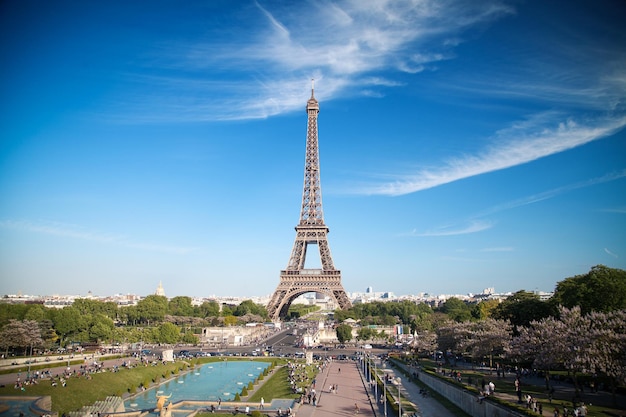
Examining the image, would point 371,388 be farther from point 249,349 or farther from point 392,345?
point 392,345

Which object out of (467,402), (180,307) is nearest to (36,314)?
(467,402)

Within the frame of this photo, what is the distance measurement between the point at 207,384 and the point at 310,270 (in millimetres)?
49615

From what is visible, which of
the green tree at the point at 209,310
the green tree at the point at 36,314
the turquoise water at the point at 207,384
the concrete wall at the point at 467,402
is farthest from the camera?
→ the green tree at the point at 209,310

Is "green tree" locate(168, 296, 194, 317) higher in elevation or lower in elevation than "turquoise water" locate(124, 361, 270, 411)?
higher

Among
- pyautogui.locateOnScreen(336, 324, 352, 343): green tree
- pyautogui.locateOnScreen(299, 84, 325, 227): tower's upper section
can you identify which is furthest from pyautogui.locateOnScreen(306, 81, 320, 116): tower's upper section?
pyautogui.locateOnScreen(336, 324, 352, 343): green tree

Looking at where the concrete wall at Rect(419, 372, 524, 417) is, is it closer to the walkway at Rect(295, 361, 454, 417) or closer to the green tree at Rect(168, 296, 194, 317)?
A: the walkway at Rect(295, 361, 454, 417)

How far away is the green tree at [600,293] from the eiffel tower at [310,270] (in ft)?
164

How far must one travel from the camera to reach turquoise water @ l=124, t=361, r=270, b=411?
116 feet

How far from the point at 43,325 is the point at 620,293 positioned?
62.2m

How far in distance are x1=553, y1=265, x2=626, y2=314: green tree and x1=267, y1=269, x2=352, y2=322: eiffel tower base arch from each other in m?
49.3

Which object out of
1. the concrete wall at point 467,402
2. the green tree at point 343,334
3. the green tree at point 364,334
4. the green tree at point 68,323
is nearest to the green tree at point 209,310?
the green tree at point 364,334

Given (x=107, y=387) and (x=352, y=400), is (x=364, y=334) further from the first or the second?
(x=107, y=387)

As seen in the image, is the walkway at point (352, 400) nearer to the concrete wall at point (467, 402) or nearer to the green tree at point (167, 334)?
the concrete wall at point (467, 402)

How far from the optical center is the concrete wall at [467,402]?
963 inches
